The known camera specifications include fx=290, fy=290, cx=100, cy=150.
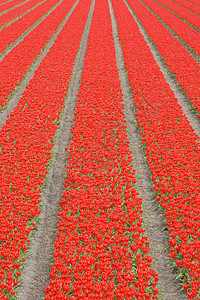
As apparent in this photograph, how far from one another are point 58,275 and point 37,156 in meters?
4.93

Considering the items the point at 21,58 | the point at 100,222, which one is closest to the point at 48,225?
the point at 100,222

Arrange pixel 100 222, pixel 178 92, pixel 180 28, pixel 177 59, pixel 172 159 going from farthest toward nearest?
pixel 180 28 < pixel 177 59 < pixel 178 92 < pixel 172 159 < pixel 100 222

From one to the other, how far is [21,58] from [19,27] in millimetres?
11002

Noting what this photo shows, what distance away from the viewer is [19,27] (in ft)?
97.1

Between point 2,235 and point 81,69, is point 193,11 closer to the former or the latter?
point 81,69

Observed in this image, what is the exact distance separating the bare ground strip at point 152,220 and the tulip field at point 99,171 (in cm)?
3

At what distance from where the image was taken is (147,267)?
6523 millimetres

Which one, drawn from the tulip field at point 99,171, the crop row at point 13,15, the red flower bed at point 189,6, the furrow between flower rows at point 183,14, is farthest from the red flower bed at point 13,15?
the red flower bed at point 189,6

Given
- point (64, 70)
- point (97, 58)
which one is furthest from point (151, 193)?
point (97, 58)

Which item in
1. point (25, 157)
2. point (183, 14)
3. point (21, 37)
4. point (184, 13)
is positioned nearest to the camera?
point (25, 157)

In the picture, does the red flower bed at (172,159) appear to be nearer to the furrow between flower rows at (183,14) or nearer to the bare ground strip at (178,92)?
the bare ground strip at (178,92)

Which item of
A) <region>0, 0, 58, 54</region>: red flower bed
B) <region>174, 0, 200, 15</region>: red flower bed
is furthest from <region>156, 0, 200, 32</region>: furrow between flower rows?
<region>0, 0, 58, 54</region>: red flower bed

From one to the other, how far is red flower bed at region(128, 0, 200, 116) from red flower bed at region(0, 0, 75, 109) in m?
9.35

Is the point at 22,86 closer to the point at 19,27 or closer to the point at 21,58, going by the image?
the point at 21,58
